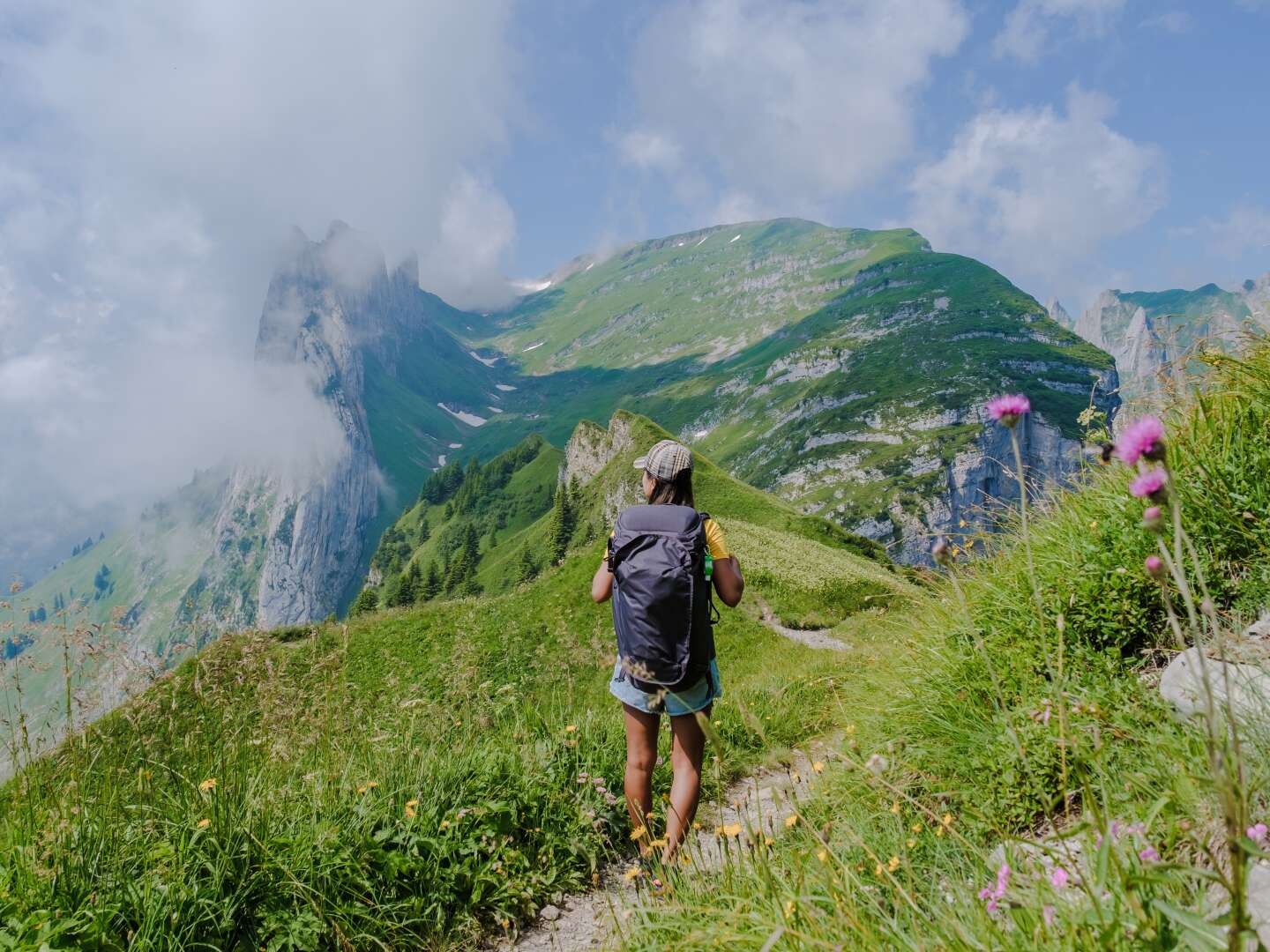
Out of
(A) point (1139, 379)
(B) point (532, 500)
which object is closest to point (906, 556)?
(B) point (532, 500)

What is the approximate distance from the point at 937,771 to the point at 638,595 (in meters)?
2.19

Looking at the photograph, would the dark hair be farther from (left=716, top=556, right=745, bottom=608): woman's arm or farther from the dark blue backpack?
(left=716, top=556, right=745, bottom=608): woman's arm

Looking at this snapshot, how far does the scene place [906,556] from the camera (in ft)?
447

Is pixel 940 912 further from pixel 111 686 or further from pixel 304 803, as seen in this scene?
pixel 111 686

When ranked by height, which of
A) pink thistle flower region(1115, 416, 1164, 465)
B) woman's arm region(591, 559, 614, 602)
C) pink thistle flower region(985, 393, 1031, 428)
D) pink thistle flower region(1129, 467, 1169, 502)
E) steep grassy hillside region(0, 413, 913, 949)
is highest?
pink thistle flower region(985, 393, 1031, 428)

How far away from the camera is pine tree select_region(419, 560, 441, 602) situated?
117 meters

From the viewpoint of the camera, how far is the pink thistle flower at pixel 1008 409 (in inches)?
82.3

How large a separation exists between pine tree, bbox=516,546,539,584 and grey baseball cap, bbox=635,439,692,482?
8815cm

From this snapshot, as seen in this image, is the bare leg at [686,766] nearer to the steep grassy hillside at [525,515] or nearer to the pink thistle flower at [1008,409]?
the pink thistle flower at [1008,409]

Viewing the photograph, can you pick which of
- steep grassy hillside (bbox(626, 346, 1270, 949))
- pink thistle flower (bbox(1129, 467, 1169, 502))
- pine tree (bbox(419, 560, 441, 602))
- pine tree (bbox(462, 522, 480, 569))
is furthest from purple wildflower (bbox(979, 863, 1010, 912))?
pine tree (bbox(462, 522, 480, 569))

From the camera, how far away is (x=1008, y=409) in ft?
7.14

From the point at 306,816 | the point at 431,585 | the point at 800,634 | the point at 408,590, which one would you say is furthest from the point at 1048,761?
the point at 408,590

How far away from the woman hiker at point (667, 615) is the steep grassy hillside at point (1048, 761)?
1.02 m

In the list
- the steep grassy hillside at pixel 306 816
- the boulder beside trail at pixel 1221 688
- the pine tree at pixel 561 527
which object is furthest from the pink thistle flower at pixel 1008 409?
the pine tree at pixel 561 527
